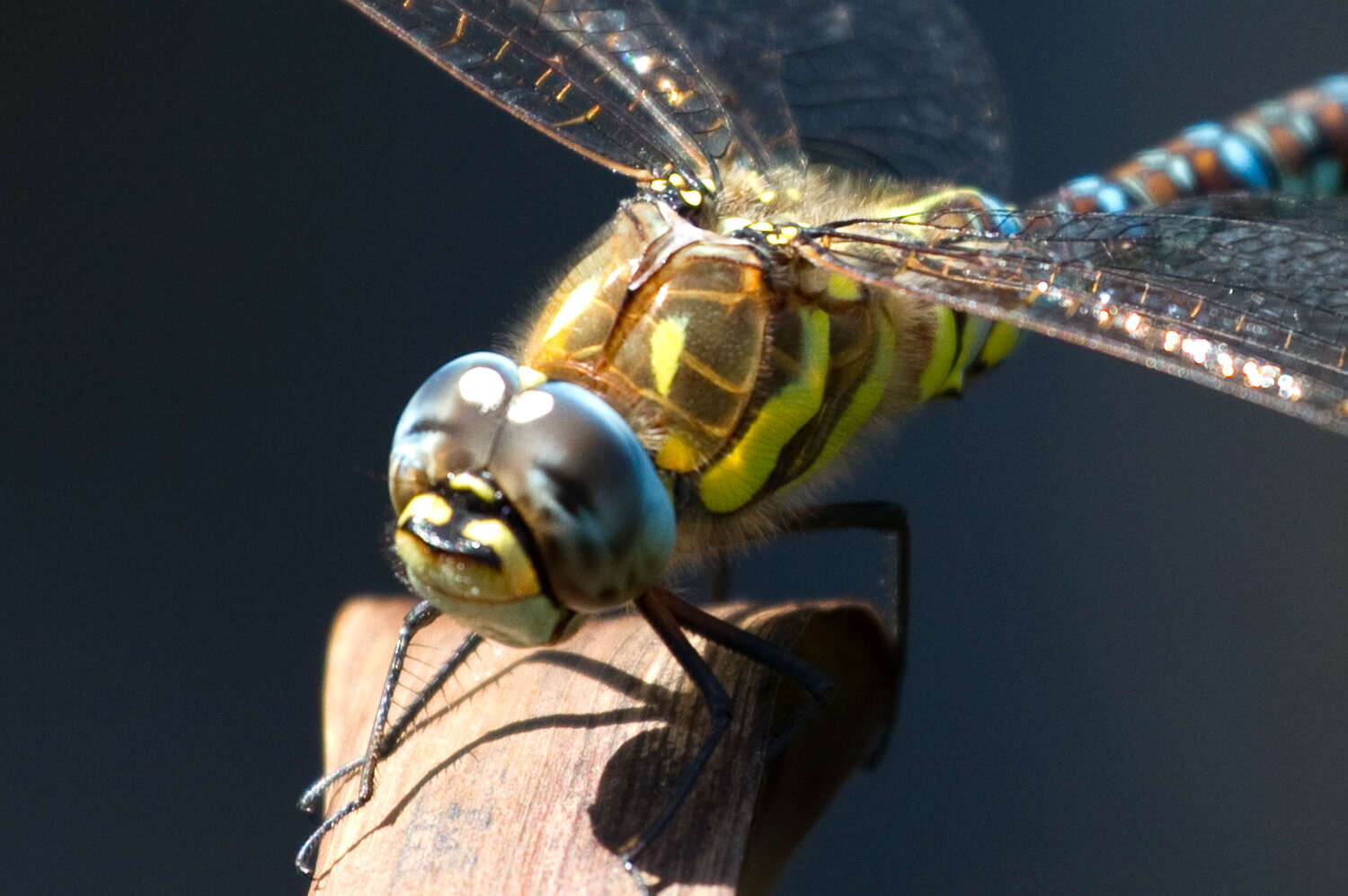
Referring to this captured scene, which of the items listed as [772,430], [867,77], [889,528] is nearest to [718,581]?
[889,528]

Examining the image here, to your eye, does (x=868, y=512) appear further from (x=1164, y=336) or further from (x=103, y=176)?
(x=103, y=176)

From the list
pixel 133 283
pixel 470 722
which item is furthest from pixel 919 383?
pixel 133 283

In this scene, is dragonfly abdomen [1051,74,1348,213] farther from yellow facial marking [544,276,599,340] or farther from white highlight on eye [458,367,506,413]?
white highlight on eye [458,367,506,413]

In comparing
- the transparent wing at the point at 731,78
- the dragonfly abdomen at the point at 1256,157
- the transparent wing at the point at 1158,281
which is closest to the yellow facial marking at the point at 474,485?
the transparent wing at the point at 1158,281

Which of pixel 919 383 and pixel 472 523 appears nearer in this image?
pixel 472 523

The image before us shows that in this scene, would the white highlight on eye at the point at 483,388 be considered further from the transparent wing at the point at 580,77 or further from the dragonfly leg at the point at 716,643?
the transparent wing at the point at 580,77

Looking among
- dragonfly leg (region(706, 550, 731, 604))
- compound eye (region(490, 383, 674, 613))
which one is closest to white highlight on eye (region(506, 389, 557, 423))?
compound eye (region(490, 383, 674, 613))

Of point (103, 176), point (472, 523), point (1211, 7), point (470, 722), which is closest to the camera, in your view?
point (472, 523)

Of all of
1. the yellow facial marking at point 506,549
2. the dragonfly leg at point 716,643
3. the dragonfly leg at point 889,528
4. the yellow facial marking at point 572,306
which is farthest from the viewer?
the dragonfly leg at point 889,528
